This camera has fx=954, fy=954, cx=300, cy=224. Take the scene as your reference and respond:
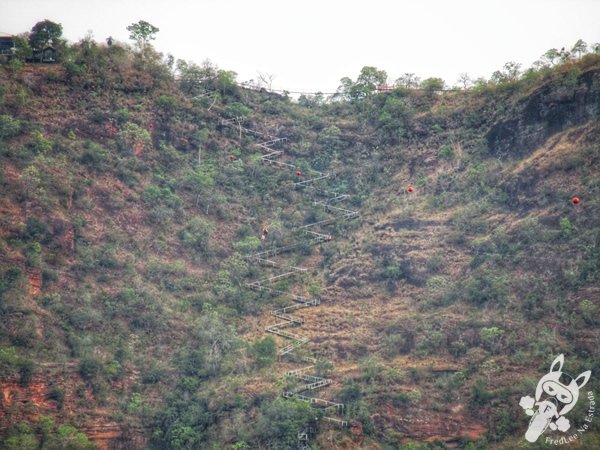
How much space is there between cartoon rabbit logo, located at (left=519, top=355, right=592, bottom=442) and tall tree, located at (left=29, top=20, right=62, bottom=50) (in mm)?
35664

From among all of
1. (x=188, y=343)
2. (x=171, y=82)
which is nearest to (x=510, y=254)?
(x=188, y=343)

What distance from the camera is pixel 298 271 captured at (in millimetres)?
53812

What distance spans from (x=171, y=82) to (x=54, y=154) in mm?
10999

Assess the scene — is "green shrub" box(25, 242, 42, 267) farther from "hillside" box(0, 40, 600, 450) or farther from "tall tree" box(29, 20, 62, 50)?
"tall tree" box(29, 20, 62, 50)

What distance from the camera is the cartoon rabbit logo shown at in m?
40.7

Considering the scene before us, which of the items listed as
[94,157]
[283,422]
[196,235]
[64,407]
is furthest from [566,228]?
[94,157]

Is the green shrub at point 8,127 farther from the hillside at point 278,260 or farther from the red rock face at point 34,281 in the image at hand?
the red rock face at point 34,281

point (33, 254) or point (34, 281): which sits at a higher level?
point (33, 254)

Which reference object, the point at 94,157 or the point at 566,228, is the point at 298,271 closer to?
the point at 94,157

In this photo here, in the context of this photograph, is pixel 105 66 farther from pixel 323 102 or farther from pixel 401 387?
pixel 401 387

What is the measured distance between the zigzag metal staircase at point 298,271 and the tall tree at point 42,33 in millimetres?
11679

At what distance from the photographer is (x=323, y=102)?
212 ft

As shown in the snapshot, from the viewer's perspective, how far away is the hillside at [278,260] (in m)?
43.9

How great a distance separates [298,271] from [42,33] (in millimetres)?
21733
